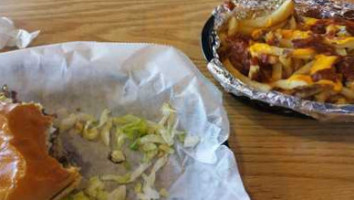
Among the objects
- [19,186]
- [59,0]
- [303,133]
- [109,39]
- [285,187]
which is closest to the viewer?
[19,186]

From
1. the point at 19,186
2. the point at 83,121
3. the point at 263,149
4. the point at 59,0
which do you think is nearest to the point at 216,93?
the point at 263,149

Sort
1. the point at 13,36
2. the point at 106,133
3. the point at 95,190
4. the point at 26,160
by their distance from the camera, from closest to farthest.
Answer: the point at 26,160
the point at 95,190
the point at 106,133
the point at 13,36

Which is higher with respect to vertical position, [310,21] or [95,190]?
[310,21]

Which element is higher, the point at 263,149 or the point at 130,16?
the point at 130,16

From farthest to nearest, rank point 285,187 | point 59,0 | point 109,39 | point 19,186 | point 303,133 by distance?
point 59,0
point 109,39
point 303,133
point 285,187
point 19,186

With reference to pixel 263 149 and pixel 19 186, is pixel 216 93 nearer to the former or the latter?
pixel 263 149

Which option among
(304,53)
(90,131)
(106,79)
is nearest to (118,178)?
(90,131)

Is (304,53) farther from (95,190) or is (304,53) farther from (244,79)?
(95,190)
